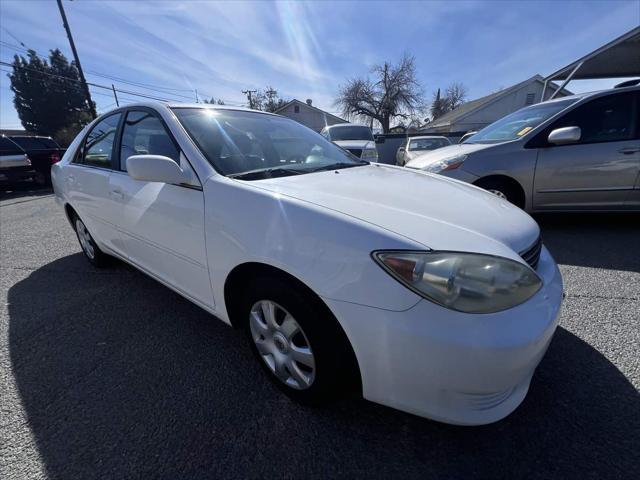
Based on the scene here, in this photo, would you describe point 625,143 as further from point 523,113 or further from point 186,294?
point 186,294

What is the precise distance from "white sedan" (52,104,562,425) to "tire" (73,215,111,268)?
1.31 m

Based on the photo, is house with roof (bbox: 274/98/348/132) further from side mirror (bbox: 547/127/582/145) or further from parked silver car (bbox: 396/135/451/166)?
side mirror (bbox: 547/127/582/145)

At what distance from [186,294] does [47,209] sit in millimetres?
6678

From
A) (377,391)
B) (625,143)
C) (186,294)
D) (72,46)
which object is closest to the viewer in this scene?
(377,391)

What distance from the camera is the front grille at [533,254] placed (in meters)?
1.39

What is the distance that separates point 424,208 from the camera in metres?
1.41

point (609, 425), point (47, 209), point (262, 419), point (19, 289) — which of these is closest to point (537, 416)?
point (609, 425)

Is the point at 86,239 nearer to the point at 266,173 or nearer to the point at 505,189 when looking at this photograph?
the point at 266,173

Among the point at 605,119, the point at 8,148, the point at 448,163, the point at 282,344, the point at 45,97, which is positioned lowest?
the point at 282,344

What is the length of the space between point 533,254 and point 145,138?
245 centimetres

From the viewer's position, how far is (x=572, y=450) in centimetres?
128

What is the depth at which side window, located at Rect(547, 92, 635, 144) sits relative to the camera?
356 cm

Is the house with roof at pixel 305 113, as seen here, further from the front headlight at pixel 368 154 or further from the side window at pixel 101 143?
the side window at pixel 101 143

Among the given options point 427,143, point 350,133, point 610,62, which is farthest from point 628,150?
point 610,62
